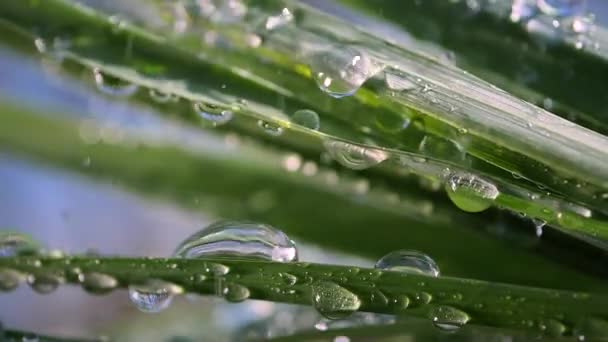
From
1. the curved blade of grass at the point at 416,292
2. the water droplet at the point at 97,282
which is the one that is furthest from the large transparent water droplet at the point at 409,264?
the water droplet at the point at 97,282

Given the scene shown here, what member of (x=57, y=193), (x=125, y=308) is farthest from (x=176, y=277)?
(x=57, y=193)

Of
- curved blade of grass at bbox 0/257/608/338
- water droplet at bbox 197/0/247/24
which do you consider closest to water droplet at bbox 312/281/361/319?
curved blade of grass at bbox 0/257/608/338

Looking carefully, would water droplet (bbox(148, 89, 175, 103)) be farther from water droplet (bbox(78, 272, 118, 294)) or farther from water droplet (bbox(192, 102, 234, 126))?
water droplet (bbox(78, 272, 118, 294))

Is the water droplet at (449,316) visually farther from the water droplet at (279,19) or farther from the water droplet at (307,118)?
the water droplet at (279,19)

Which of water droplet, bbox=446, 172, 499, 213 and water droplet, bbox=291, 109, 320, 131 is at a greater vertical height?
water droplet, bbox=291, 109, 320, 131

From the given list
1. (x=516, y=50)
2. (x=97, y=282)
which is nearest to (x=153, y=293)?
(x=97, y=282)

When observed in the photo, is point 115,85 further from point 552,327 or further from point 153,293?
point 552,327
